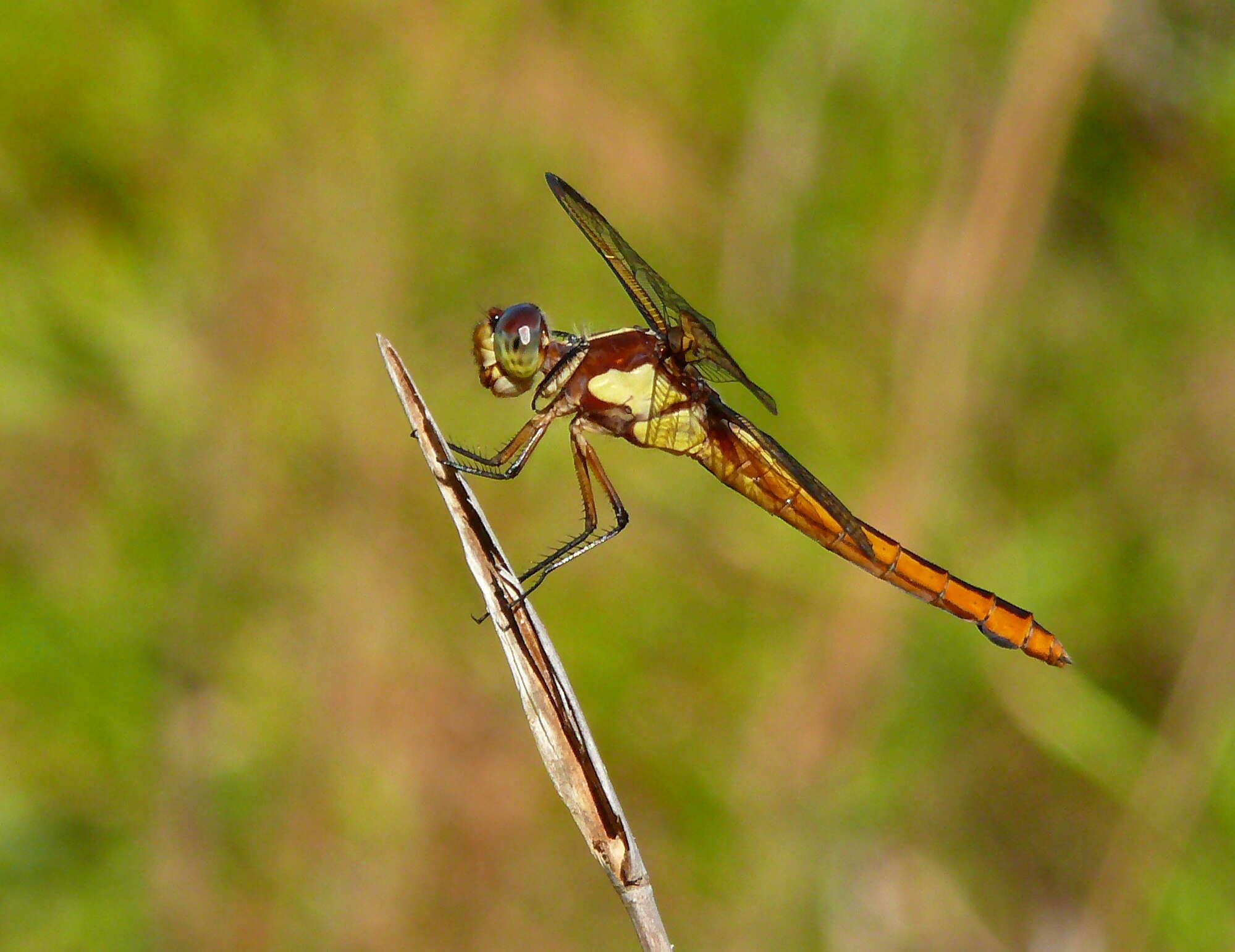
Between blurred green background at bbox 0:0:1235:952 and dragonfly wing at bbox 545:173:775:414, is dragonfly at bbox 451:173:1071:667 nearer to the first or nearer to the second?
dragonfly wing at bbox 545:173:775:414

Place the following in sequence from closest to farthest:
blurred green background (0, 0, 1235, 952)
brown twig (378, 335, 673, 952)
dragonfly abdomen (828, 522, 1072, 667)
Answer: brown twig (378, 335, 673, 952) < dragonfly abdomen (828, 522, 1072, 667) < blurred green background (0, 0, 1235, 952)

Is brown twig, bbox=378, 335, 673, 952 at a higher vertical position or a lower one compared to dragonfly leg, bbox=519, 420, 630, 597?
lower

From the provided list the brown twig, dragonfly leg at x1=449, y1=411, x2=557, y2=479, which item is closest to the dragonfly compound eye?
dragonfly leg at x1=449, y1=411, x2=557, y2=479

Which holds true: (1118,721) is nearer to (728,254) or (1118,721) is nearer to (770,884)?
(770,884)

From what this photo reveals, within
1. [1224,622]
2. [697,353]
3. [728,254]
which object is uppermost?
[728,254]

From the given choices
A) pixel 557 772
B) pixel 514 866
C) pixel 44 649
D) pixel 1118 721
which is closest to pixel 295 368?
pixel 44 649

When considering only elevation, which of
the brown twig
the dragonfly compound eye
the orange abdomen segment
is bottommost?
the brown twig

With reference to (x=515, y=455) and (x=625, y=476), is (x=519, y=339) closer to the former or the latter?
(x=515, y=455)
